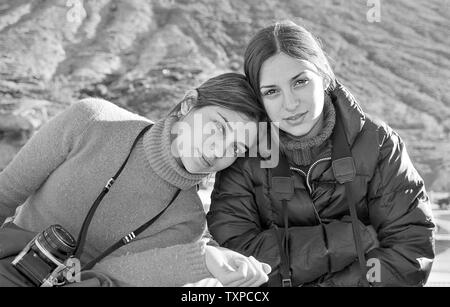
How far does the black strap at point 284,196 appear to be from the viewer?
1801 millimetres

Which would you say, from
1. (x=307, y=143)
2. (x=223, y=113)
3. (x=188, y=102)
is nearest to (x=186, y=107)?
(x=188, y=102)

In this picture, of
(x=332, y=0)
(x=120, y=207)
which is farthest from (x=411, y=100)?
(x=120, y=207)

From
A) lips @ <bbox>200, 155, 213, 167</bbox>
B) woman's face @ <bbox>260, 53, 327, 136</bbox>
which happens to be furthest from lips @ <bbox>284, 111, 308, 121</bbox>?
lips @ <bbox>200, 155, 213, 167</bbox>

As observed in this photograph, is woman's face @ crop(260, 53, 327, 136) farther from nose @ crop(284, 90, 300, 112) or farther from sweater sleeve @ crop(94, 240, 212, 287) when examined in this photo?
sweater sleeve @ crop(94, 240, 212, 287)

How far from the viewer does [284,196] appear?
6.02 feet

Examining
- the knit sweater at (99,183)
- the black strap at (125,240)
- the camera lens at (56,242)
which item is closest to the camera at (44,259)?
the camera lens at (56,242)

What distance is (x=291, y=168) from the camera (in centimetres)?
187

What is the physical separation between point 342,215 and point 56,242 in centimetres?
89

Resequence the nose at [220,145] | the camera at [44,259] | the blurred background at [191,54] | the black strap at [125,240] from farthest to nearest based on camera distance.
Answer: the blurred background at [191,54] < the nose at [220,145] < the black strap at [125,240] < the camera at [44,259]

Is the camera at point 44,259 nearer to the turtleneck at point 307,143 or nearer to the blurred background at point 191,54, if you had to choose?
the turtleneck at point 307,143

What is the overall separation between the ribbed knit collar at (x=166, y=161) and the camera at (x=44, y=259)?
383 millimetres

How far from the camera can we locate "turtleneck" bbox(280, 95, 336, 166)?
6.03ft
